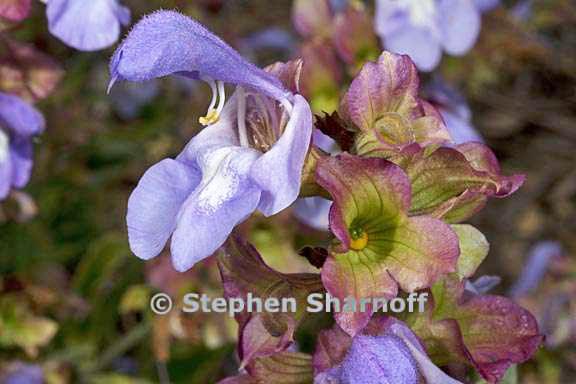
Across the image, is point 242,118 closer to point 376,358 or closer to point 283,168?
point 283,168

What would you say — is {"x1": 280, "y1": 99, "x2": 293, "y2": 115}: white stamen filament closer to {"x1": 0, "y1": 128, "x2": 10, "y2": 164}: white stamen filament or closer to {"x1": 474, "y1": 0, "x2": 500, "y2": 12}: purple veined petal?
{"x1": 0, "y1": 128, "x2": 10, "y2": 164}: white stamen filament

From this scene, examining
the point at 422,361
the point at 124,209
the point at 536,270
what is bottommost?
the point at 124,209

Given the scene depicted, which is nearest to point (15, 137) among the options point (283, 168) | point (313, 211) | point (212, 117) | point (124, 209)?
point (313, 211)

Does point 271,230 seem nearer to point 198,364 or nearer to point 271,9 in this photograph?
point 198,364

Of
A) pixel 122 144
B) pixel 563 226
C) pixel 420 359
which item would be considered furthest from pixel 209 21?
pixel 420 359

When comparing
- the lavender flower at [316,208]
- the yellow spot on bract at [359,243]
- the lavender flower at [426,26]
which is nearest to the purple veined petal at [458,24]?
the lavender flower at [426,26]

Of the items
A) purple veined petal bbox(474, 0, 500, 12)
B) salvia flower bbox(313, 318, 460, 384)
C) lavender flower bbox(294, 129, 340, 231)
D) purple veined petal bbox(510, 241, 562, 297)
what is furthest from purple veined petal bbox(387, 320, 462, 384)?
purple veined petal bbox(474, 0, 500, 12)
